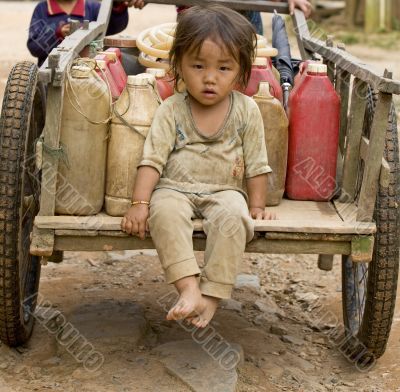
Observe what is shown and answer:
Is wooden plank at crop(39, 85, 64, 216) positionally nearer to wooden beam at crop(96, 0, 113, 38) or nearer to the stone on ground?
the stone on ground

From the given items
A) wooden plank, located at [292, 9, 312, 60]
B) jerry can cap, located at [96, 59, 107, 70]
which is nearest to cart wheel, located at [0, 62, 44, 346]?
jerry can cap, located at [96, 59, 107, 70]

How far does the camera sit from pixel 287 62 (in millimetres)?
4383

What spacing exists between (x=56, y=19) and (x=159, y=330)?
8.85 feet

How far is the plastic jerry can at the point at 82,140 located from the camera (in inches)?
126

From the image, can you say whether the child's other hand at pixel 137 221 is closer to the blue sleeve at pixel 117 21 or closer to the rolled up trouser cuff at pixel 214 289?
the rolled up trouser cuff at pixel 214 289

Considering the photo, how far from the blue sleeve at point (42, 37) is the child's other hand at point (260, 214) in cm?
282

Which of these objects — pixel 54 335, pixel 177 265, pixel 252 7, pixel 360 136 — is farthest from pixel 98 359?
pixel 252 7

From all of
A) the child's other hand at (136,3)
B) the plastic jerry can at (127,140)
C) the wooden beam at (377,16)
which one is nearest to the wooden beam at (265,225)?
the plastic jerry can at (127,140)

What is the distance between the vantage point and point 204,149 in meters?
3.27

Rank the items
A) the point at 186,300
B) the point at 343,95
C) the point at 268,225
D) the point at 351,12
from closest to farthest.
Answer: the point at 186,300, the point at 268,225, the point at 343,95, the point at 351,12

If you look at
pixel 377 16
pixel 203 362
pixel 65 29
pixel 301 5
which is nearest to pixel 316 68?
pixel 203 362

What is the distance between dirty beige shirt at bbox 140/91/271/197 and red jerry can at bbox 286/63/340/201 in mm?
268

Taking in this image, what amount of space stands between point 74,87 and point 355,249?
119cm

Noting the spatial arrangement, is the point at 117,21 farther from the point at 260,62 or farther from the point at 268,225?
the point at 268,225
